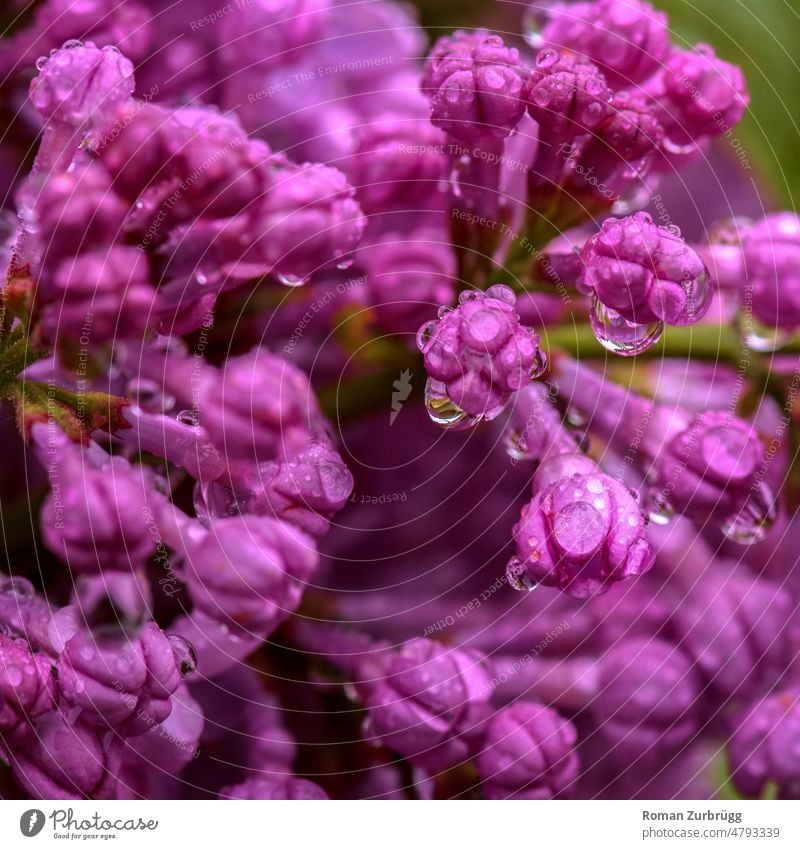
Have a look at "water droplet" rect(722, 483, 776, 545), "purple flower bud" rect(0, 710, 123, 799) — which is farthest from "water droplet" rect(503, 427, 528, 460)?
"purple flower bud" rect(0, 710, 123, 799)

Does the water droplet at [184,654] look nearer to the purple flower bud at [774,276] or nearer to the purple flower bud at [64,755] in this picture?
the purple flower bud at [64,755]

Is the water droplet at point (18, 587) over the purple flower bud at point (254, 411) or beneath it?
beneath

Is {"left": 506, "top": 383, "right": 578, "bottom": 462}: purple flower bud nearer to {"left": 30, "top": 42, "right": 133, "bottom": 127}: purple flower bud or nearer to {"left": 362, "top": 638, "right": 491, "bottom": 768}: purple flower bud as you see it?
{"left": 362, "top": 638, "right": 491, "bottom": 768}: purple flower bud

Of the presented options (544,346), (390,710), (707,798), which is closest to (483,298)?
(544,346)

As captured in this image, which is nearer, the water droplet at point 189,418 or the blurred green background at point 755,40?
the water droplet at point 189,418

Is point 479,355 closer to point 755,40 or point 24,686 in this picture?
point 24,686

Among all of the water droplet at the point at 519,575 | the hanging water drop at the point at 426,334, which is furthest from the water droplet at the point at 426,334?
the water droplet at the point at 519,575
